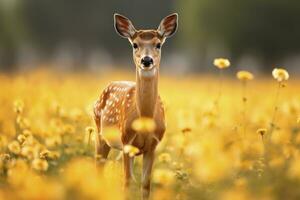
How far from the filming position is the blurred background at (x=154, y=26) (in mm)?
40125

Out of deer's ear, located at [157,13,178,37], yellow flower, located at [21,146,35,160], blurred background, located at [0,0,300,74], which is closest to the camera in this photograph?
yellow flower, located at [21,146,35,160]

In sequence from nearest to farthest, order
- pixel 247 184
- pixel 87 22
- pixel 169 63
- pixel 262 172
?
pixel 247 184, pixel 262 172, pixel 87 22, pixel 169 63

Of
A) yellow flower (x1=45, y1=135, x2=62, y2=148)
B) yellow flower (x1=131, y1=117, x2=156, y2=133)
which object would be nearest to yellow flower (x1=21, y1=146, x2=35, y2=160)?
yellow flower (x1=131, y1=117, x2=156, y2=133)

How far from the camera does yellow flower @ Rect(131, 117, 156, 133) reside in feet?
24.5

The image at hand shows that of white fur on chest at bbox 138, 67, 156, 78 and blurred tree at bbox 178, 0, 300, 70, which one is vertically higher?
white fur on chest at bbox 138, 67, 156, 78

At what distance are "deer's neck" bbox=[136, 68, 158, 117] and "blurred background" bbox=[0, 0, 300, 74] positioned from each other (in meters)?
32.2

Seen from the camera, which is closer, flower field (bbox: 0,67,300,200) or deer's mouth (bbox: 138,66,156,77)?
flower field (bbox: 0,67,300,200)

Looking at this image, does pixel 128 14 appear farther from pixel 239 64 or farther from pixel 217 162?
pixel 217 162

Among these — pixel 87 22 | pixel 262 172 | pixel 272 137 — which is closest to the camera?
pixel 262 172

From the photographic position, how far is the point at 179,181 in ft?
27.7

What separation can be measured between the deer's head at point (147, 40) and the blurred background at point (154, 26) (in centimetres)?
3155

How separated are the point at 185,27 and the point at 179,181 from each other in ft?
129

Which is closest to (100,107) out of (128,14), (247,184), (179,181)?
(179,181)

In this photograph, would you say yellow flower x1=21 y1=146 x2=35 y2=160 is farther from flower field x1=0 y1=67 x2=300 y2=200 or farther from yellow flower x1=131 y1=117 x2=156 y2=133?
yellow flower x1=131 y1=117 x2=156 y2=133
